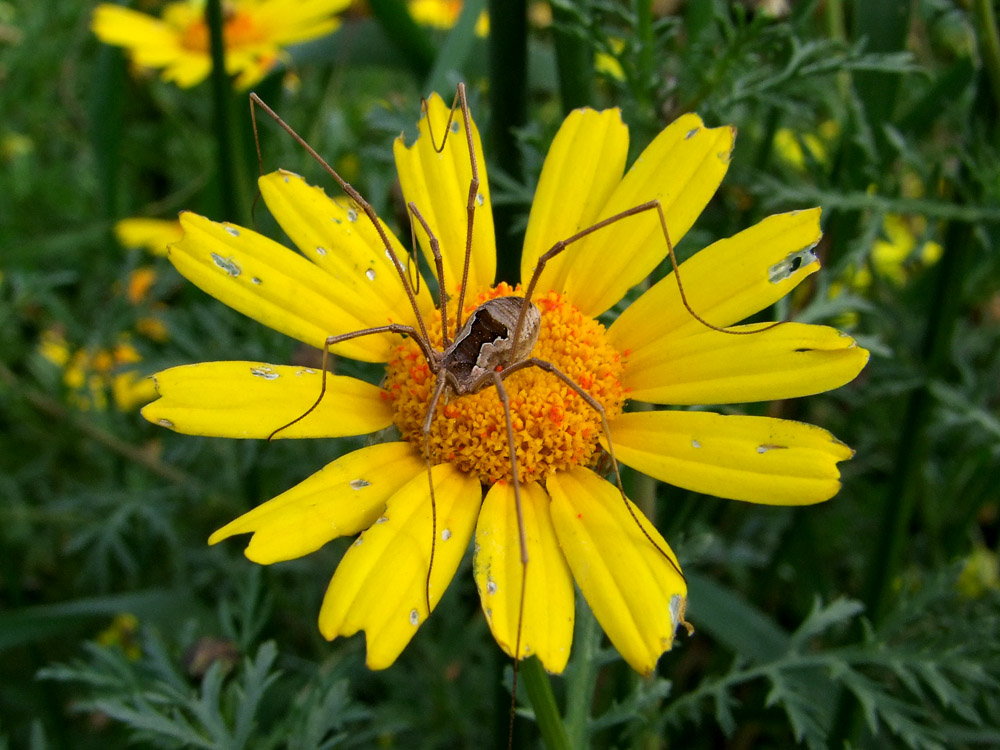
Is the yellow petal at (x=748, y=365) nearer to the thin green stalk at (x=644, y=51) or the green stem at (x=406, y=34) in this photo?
the thin green stalk at (x=644, y=51)

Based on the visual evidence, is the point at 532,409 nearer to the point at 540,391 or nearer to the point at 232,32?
the point at 540,391

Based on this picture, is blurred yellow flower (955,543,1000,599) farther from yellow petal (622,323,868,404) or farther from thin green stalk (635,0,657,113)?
thin green stalk (635,0,657,113)

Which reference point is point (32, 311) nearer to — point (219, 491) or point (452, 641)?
point (219, 491)

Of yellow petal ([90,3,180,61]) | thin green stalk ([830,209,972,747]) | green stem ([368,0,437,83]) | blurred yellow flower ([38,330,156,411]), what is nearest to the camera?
thin green stalk ([830,209,972,747])

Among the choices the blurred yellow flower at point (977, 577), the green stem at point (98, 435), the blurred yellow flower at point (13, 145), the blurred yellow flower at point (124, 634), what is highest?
the blurred yellow flower at point (13, 145)

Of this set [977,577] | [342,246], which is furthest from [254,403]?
[977,577]

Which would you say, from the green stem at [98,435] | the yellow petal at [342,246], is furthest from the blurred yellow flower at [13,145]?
the yellow petal at [342,246]

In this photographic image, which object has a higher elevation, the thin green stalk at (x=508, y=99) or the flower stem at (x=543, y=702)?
the thin green stalk at (x=508, y=99)

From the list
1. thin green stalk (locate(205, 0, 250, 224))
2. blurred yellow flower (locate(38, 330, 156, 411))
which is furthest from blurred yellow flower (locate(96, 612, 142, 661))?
thin green stalk (locate(205, 0, 250, 224))
